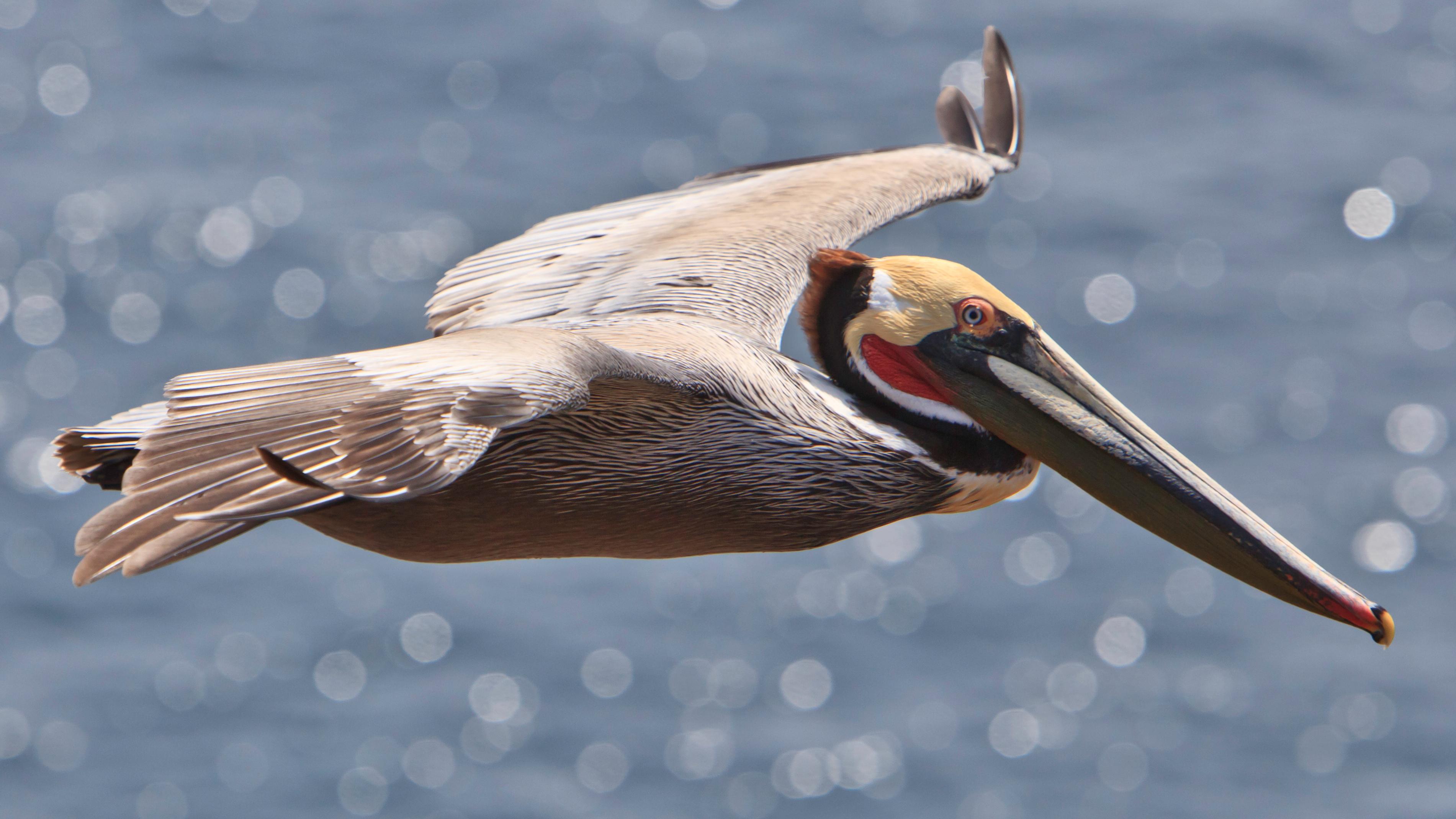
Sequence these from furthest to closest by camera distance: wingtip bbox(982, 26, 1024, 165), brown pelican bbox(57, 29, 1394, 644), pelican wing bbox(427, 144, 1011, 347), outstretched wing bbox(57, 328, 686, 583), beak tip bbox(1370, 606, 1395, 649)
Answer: wingtip bbox(982, 26, 1024, 165) < pelican wing bbox(427, 144, 1011, 347) < beak tip bbox(1370, 606, 1395, 649) < brown pelican bbox(57, 29, 1394, 644) < outstretched wing bbox(57, 328, 686, 583)

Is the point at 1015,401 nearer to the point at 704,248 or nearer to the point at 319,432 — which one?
the point at 704,248

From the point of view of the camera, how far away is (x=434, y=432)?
15.2 feet

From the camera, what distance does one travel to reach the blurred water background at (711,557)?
2720cm

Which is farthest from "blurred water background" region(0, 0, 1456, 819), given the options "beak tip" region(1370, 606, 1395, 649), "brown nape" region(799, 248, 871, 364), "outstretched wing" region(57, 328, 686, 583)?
"beak tip" region(1370, 606, 1395, 649)

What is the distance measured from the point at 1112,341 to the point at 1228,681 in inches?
229

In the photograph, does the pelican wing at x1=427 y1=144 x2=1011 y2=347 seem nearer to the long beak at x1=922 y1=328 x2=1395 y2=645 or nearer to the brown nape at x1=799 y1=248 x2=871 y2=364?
the brown nape at x1=799 y1=248 x2=871 y2=364

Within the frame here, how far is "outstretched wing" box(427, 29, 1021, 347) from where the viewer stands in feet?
22.9

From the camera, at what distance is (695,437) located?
18.4 ft

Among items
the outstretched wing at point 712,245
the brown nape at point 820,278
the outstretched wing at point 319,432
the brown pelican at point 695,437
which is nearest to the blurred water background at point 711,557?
the outstretched wing at point 712,245

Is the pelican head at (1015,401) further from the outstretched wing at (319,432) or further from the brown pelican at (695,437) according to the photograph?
the outstretched wing at (319,432)

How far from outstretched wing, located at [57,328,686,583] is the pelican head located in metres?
0.96

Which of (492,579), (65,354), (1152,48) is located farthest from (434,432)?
(1152,48)

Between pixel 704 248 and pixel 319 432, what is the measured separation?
9.53 ft

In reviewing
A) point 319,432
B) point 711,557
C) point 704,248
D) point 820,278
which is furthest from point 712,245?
point 711,557
